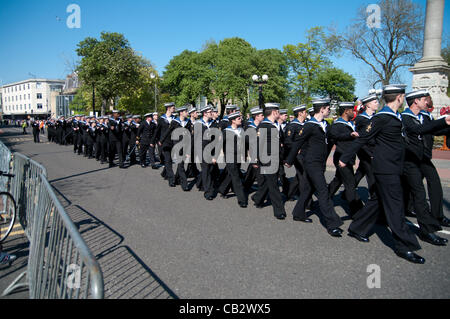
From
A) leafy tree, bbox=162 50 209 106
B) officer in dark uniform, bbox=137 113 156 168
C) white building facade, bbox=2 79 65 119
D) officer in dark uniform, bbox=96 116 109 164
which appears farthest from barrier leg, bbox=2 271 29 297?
white building facade, bbox=2 79 65 119

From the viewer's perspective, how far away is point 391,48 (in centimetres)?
3186

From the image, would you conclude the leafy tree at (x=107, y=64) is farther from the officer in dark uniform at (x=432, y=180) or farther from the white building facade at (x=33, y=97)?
the white building facade at (x=33, y=97)

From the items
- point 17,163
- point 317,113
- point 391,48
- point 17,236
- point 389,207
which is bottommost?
point 17,236

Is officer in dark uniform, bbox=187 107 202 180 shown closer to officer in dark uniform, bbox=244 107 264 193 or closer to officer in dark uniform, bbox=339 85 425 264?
officer in dark uniform, bbox=244 107 264 193

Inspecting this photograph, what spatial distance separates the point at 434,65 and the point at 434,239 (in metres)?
16.1

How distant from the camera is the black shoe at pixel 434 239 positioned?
15.3 ft

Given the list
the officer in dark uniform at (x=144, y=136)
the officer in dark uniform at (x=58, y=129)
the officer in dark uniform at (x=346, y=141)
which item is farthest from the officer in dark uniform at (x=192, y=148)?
the officer in dark uniform at (x=58, y=129)

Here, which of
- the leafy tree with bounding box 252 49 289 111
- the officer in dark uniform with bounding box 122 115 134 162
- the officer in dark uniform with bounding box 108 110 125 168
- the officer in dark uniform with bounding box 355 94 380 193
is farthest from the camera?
the leafy tree with bounding box 252 49 289 111

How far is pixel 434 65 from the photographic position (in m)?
17.4

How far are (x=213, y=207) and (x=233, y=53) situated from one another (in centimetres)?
4512

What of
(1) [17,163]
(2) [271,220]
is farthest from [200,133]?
(1) [17,163]

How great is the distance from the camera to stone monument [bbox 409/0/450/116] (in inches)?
694

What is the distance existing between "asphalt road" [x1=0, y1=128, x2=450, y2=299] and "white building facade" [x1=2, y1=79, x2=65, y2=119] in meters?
116

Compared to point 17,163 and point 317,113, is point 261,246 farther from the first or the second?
point 17,163
